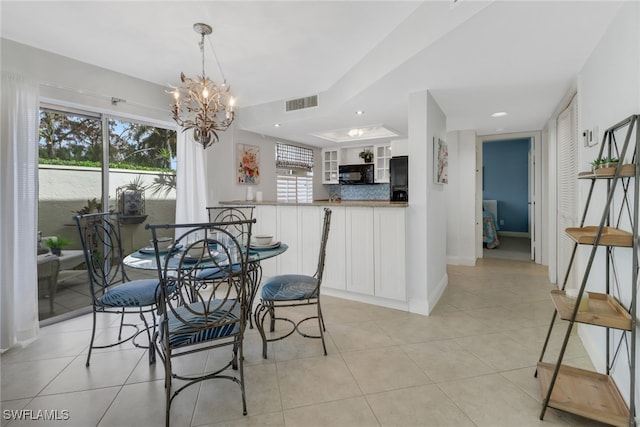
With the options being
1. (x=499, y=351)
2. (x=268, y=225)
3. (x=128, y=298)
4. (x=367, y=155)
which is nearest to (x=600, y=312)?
(x=499, y=351)

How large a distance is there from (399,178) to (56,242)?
15.2ft

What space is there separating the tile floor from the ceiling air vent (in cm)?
264

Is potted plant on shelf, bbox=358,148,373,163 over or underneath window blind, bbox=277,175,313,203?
over

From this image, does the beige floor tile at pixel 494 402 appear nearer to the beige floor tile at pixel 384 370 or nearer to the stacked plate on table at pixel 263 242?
the beige floor tile at pixel 384 370

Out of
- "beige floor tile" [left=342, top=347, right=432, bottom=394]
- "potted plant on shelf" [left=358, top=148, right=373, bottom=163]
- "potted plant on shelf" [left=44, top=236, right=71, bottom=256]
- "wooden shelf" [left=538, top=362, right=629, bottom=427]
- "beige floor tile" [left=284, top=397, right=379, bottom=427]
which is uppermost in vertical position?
"potted plant on shelf" [left=358, top=148, right=373, bottom=163]

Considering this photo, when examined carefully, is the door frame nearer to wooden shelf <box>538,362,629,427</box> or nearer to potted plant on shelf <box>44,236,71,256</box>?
wooden shelf <box>538,362,629,427</box>

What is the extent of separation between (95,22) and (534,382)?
4011 millimetres

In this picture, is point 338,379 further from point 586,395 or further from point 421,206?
point 421,206

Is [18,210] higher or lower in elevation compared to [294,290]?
higher

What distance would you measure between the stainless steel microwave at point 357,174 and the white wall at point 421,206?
117 inches

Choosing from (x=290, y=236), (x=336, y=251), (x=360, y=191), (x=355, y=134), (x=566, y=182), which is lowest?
(x=336, y=251)

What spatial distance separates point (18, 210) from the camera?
97.8 inches

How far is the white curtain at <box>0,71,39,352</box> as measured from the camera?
2432 millimetres

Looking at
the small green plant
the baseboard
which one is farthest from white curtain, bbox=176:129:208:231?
the baseboard
